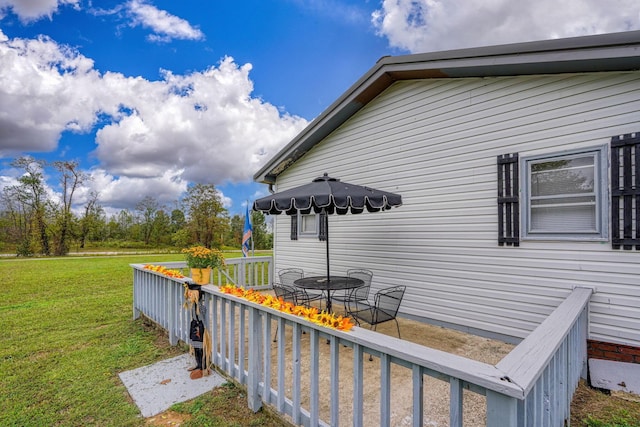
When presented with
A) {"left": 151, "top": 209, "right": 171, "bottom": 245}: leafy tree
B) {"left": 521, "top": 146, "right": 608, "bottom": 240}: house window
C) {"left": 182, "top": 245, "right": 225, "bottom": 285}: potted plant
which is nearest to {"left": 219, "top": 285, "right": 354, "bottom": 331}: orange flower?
{"left": 182, "top": 245, "right": 225, "bottom": 285}: potted plant

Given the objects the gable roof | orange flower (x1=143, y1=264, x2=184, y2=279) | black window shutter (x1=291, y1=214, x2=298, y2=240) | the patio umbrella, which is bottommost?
orange flower (x1=143, y1=264, x2=184, y2=279)

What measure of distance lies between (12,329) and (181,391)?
189 inches

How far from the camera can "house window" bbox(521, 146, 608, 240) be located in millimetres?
3359

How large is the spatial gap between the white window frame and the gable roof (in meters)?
1.82

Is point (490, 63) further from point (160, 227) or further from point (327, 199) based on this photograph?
point (160, 227)

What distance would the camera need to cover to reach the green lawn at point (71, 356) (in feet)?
8.97

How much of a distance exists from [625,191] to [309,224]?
18.2 feet

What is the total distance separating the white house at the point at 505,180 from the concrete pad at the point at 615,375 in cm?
12

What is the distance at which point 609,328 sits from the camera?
3266 millimetres

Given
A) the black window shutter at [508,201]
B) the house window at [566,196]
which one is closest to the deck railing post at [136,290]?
the black window shutter at [508,201]

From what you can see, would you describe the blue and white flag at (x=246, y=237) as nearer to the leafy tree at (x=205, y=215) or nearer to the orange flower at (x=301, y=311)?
the orange flower at (x=301, y=311)

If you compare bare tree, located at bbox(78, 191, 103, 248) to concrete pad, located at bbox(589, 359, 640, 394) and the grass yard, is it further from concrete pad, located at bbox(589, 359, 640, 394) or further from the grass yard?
concrete pad, located at bbox(589, 359, 640, 394)

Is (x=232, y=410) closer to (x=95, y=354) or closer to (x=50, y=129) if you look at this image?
(x=95, y=354)

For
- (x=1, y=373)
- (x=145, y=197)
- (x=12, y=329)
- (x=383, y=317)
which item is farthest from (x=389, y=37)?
(x=145, y=197)
